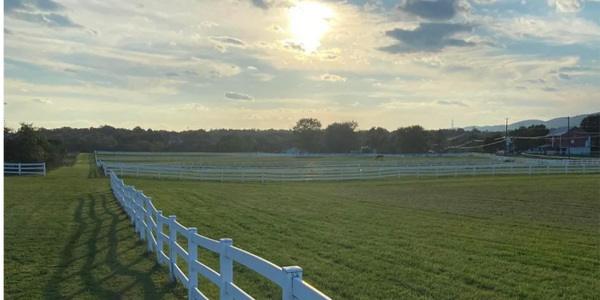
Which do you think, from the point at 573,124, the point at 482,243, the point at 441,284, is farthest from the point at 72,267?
the point at 573,124

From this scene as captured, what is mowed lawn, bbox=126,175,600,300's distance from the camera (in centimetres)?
716

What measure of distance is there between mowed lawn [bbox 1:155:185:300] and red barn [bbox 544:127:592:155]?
85.7 m

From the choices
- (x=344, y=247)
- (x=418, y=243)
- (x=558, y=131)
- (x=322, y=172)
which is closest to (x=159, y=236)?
(x=344, y=247)

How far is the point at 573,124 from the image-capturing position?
8781 centimetres

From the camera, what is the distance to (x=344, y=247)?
1010 cm

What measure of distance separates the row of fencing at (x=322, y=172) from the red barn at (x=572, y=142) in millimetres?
50399

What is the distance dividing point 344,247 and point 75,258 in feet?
17.0

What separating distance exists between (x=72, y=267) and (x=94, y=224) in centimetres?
529

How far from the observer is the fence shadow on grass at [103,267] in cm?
711

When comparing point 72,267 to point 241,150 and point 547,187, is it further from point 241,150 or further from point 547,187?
point 241,150

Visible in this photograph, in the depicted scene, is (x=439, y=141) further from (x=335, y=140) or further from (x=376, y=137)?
(x=335, y=140)

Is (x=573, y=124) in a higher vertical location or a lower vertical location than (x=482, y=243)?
higher

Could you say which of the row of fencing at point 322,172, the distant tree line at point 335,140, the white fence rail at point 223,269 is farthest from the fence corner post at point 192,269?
the distant tree line at point 335,140

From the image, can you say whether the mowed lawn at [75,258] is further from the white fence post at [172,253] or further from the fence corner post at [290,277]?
the fence corner post at [290,277]
